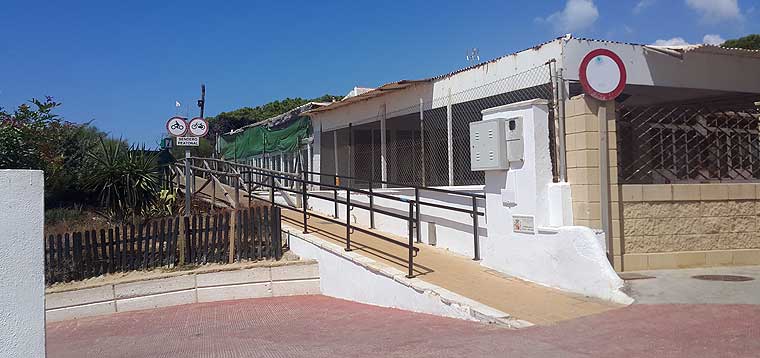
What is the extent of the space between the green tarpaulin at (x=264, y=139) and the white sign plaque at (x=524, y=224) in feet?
30.5

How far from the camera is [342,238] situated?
1062 centimetres

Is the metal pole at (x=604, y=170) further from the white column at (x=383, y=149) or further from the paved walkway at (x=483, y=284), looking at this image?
the white column at (x=383, y=149)

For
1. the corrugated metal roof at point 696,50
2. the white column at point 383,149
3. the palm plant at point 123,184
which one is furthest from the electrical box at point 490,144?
the palm plant at point 123,184

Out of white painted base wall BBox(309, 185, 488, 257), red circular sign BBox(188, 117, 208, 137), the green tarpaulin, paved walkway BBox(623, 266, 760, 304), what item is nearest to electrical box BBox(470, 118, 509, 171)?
white painted base wall BBox(309, 185, 488, 257)

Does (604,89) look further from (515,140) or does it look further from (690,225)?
(690,225)

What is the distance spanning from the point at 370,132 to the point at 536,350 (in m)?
9.36

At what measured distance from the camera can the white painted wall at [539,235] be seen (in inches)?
291

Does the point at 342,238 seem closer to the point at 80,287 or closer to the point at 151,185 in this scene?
the point at 80,287

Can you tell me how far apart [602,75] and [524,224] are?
2.21m

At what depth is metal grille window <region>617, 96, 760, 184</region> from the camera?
842 centimetres

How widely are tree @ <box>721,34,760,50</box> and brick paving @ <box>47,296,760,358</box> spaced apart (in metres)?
21.2

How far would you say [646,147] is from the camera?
855cm

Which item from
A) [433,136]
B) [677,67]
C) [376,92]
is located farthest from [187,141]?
[677,67]

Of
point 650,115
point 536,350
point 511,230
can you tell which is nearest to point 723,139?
point 650,115
